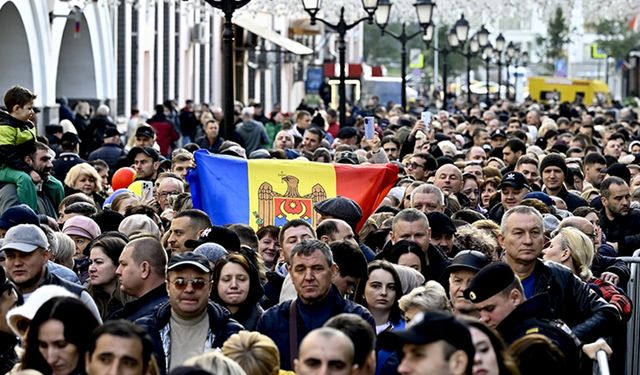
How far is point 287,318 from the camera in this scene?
32.6ft

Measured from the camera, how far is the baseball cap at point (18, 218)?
12.3 meters

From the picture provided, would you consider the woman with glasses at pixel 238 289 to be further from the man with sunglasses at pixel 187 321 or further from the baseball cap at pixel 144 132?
the baseball cap at pixel 144 132

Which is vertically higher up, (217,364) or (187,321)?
(217,364)

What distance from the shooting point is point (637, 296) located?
1320 centimetres

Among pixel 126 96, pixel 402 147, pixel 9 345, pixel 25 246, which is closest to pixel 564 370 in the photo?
pixel 9 345

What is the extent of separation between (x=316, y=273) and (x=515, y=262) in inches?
66.3

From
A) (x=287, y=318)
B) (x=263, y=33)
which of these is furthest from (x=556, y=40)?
(x=287, y=318)

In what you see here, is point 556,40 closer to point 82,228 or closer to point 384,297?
point 82,228

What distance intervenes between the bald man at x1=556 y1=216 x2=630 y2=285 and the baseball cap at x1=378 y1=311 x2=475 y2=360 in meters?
5.56

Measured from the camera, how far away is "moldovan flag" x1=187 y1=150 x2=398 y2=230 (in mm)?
15727

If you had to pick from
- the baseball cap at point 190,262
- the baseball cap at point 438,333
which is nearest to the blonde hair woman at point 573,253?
the baseball cap at point 190,262

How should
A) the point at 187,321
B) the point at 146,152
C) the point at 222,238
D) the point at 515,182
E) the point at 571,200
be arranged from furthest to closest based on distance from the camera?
the point at 146,152, the point at 571,200, the point at 515,182, the point at 222,238, the point at 187,321

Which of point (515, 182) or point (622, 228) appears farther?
point (622, 228)

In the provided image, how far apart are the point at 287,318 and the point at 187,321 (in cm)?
57
